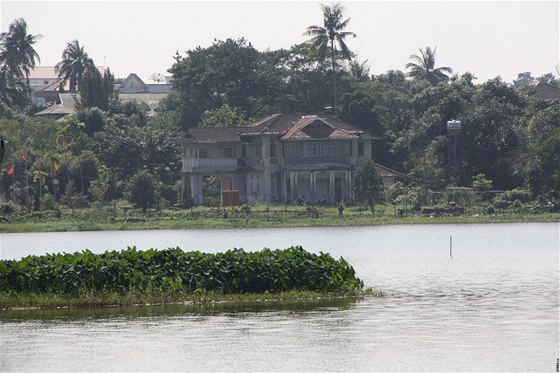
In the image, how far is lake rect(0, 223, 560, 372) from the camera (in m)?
28.8

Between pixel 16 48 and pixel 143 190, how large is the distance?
6255 cm

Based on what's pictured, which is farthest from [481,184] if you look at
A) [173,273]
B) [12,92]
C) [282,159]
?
[173,273]

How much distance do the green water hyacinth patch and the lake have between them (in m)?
1.14

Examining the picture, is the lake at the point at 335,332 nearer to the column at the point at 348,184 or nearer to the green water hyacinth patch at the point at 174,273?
the green water hyacinth patch at the point at 174,273

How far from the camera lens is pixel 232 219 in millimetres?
95250

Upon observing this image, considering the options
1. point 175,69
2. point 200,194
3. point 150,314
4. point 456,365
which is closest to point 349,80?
point 175,69

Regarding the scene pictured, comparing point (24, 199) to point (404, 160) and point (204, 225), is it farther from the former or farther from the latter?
point (404, 160)

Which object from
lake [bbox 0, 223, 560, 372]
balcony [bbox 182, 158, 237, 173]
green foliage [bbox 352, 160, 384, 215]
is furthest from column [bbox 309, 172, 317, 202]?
lake [bbox 0, 223, 560, 372]

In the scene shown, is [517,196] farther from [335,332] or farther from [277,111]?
[335,332]

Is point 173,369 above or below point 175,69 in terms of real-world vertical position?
below

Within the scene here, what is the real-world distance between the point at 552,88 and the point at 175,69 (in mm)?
51521

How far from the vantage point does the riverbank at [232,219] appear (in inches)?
3684

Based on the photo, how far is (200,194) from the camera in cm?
10919

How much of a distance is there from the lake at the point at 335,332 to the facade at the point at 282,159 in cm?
5411
